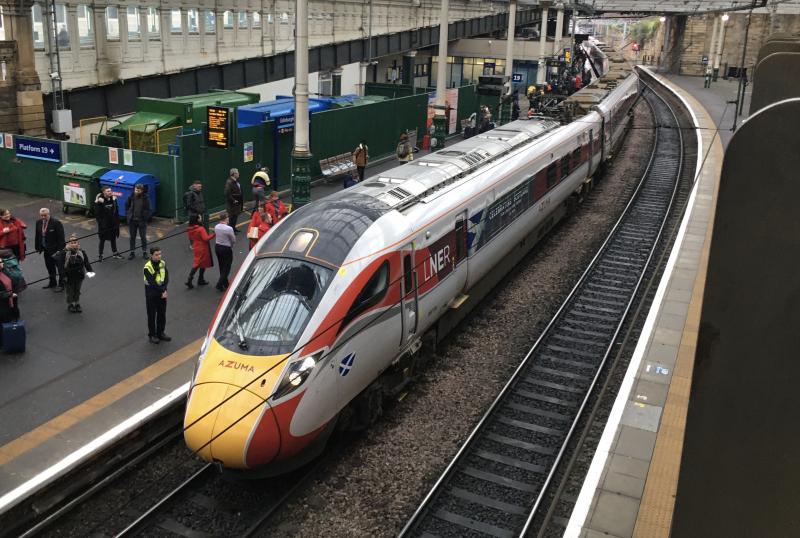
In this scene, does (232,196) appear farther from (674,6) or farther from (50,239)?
(674,6)

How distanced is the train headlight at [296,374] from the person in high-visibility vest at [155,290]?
455 cm

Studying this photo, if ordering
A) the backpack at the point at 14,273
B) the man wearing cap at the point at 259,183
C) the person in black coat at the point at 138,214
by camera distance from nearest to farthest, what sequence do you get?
the backpack at the point at 14,273 → the person in black coat at the point at 138,214 → the man wearing cap at the point at 259,183

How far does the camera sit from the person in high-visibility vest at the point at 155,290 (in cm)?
1227

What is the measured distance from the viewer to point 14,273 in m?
12.8

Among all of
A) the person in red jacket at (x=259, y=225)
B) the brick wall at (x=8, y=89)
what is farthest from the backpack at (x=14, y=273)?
the brick wall at (x=8, y=89)

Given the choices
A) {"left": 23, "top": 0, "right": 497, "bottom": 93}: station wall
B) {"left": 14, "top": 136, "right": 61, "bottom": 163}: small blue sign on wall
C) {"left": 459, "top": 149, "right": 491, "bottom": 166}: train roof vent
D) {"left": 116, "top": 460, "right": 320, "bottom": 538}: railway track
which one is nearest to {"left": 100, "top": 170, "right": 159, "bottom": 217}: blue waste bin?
{"left": 14, "top": 136, "right": 61, "bottom": 163}: small blue sign on wall

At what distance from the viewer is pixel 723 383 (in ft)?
10.4

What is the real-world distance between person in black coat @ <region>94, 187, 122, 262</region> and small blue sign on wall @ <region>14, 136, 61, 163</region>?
20.4 ft

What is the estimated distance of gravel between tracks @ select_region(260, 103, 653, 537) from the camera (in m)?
8.93

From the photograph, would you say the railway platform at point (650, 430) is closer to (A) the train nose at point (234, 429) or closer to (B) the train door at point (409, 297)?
(B) the train door at point (409, 297)

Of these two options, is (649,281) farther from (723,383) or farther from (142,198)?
(723,383)

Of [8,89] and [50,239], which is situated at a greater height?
[8,89]

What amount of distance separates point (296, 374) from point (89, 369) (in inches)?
185

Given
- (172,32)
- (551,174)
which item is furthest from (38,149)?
(551,174)
